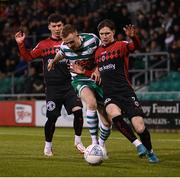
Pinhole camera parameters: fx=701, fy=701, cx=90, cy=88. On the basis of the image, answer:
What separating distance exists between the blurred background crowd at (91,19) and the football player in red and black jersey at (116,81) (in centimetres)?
1182

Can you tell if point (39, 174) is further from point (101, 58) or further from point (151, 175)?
point (101, 58)

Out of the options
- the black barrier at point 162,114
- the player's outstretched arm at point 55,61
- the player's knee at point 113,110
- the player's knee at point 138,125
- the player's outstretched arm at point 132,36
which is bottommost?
the black barrier at point 162,114

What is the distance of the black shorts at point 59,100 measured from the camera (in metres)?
13.3

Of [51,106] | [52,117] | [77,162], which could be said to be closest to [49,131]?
[52,117]

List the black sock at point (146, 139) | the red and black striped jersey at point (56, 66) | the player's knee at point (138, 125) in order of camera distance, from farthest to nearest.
→ 1. the red and black striped jersey at point (56, 66)
2. the black sock at point (146, 139)
3. the player's knee at point (138, 125)

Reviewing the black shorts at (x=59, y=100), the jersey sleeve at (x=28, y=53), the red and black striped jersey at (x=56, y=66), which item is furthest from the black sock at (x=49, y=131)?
the jersey sleeve at (x=28, y=53)

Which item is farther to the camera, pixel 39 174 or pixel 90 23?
pixel 90 23

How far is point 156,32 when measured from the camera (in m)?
24.7

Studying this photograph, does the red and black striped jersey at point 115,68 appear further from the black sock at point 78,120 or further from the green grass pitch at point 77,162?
the black sock at point 78,120

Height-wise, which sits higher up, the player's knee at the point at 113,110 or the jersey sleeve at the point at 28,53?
the jersey sleeve at the point at 28,53

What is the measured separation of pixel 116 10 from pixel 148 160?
14.9m

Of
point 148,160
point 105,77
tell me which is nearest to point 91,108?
point 105,77

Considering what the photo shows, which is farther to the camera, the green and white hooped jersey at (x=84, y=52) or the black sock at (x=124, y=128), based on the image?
the green and white hooped jersey at (x=84, y=52)

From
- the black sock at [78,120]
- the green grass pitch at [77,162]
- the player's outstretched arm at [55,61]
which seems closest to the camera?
the green grass pitch at [77,162]
